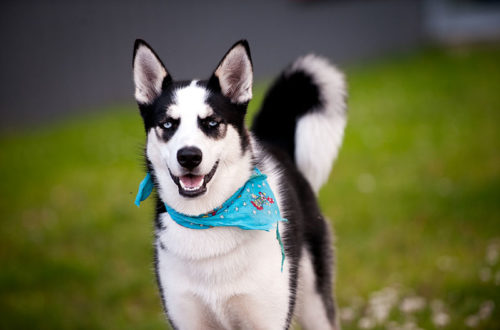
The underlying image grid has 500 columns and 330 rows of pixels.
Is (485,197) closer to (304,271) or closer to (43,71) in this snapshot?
(304,271)

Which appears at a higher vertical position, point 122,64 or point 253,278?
point 122,64

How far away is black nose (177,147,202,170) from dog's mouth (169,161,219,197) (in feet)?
0.25

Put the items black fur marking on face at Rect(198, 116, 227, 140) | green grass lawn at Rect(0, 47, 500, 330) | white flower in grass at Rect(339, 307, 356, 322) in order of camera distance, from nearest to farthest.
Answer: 1. black fur marking on face at Rect(198, 116, 227, 140)
2. white flower in grass at Rect(339, 307, 356, 322)
3. green grass lawn at Rect(0, 47, 500, 330)

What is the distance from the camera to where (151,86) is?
8.20ft

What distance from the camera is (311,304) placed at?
2848mm

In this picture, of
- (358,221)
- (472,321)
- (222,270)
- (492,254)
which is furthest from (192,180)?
(358,221)

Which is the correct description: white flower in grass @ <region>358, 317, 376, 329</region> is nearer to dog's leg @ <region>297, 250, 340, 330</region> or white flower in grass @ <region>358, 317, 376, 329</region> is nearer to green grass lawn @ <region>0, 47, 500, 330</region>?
green grass lawn @ <region>0, 47, 500, 330</region>

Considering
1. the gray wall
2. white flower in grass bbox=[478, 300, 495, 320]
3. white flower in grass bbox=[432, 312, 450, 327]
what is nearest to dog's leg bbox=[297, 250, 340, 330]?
white flower in grass bbox=[432, 312, 450, 327]

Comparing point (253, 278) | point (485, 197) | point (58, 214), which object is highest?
point (253, 278)

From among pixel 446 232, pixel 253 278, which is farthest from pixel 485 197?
pixel 253 278

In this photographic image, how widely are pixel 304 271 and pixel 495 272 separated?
166cm

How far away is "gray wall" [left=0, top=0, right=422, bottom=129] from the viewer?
1038 cm

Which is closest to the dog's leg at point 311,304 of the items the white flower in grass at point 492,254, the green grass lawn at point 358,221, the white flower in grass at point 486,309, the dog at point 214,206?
the dog at point 214,206

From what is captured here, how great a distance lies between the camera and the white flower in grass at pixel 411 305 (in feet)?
11.3
